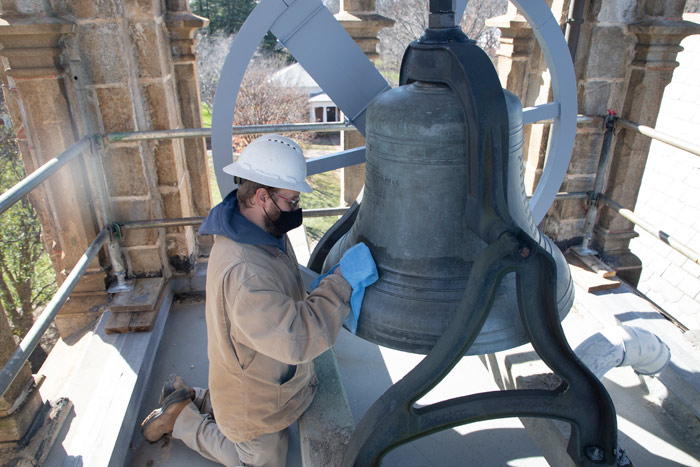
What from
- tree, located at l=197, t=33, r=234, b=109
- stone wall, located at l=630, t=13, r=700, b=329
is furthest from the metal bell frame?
tree, located at l=197, t=33, r=234, b=109

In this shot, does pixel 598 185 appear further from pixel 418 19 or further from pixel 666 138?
pixel 418 19

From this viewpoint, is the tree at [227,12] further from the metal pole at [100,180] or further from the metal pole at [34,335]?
the metal pole at [34,335]

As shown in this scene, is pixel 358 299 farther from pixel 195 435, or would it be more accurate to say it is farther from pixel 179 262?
pixel 179 262

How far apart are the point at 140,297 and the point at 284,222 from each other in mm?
1667

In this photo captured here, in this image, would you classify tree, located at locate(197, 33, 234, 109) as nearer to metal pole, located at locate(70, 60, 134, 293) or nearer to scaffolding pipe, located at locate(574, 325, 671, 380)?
metal pole, located at locate(70, 60, 134, 293)

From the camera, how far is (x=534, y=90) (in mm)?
3635

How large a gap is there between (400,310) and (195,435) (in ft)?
4.30

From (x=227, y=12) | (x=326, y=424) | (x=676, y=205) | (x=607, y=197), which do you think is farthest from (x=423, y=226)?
(x=227, y=12)

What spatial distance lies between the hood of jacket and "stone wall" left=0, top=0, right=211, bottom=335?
4.78ft

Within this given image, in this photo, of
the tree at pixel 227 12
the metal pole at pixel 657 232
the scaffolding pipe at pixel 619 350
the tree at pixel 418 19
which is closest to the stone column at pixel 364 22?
the metal pole at pixel 657 232

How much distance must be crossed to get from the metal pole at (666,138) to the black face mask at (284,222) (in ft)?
5.97

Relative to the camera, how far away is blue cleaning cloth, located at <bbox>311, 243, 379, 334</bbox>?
64.5 inches

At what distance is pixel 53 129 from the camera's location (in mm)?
2883

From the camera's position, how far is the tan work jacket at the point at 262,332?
67.3 inches
